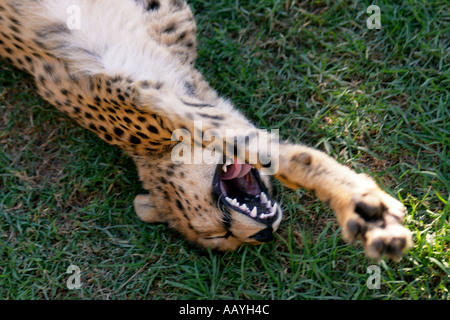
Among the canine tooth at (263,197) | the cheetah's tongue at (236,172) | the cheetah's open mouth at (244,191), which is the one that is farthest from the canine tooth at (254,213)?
the cheetah's tongue at (236,172)

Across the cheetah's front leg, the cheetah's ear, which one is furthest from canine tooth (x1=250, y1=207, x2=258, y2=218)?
the cheetah's ear

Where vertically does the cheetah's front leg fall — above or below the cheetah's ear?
above

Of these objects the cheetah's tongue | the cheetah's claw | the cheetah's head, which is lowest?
the cheetah's head

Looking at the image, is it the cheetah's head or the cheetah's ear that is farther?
the cheetah's ear

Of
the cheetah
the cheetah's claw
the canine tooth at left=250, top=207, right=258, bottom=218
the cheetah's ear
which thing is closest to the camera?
the cheetah's claw

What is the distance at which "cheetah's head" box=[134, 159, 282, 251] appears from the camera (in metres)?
3.11

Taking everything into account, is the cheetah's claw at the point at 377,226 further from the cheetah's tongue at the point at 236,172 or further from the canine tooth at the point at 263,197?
the cheetah's tongue at the point at 236,172

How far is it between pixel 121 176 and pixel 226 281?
105 centimetres

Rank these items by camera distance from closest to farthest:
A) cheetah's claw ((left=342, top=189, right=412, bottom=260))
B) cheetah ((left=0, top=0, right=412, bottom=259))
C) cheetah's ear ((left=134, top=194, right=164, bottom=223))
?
cheetah's claw ((left=342, top=189, right=412, bottom=260)) → cheetah ((left=0, top=0, right=412, bottom=259)) → cheetah's ear ((left=134, top=194, right=164, bottom=223))

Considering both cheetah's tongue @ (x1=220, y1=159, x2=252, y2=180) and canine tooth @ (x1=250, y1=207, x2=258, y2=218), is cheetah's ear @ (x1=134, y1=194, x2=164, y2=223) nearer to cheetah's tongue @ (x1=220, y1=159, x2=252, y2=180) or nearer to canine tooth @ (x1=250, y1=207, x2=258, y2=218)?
cheetah's tongue @ (x1=220, y1=159, x2=252, y2=180)

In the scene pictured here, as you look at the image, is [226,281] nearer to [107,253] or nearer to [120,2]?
[107,253]

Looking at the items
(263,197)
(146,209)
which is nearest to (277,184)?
(263,197)

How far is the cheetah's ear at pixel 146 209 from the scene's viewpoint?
11.1 ft
